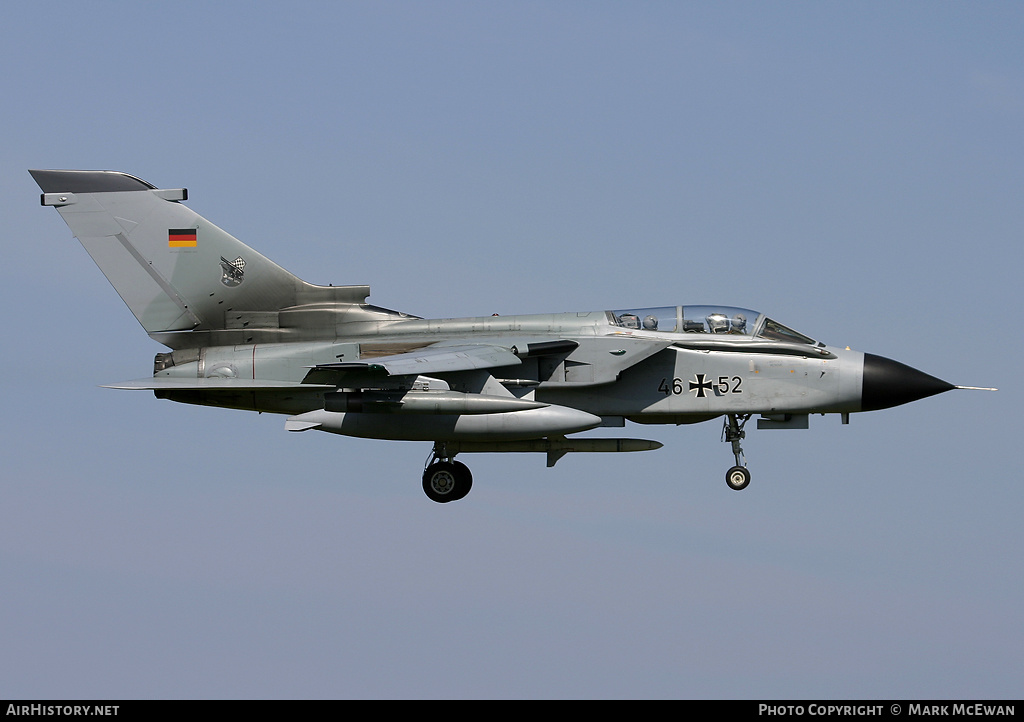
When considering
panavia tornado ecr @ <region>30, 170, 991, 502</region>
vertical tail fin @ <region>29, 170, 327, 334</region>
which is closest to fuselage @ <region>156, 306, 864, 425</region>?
panavia tornado ecr @ <region>30, 170, 991, 502</region>

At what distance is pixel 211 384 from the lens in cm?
1862

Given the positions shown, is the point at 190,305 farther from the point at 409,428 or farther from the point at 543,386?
the point at 543,386

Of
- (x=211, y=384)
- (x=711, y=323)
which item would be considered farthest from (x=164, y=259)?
(x=711, y=323)

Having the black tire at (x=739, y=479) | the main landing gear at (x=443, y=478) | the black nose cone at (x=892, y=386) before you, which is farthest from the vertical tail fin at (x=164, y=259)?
the black nose cone at (x=892, y=386)

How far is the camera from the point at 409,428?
18.0 meters

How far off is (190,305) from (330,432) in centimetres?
337

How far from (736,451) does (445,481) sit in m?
4.30

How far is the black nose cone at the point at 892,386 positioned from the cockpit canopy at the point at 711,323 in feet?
3.20

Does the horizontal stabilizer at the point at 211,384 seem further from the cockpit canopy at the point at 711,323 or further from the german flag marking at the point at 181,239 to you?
→ the cockpit canopy at the point at 711,323

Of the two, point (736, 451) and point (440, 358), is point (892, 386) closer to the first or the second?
point (736, 451)

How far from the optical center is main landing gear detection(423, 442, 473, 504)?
1925 centimetres

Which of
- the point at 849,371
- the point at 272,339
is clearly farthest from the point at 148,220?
the point at 849,371

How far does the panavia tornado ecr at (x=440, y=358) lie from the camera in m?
17.9

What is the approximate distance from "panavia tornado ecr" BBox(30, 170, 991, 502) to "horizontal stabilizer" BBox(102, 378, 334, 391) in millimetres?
29
